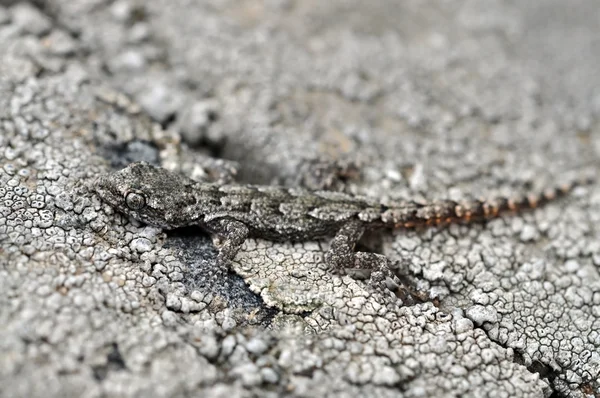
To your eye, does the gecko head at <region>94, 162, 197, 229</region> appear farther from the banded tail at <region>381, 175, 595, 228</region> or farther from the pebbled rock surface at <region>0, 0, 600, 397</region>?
the banded tail at <region>381, 175, 595, 228</region>

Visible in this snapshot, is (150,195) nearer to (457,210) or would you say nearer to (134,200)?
(134,200)

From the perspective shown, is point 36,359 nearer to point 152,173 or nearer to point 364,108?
point 152,173

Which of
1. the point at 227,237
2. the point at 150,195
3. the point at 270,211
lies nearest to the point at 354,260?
the point at 270,211

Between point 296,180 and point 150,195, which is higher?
point 150,195

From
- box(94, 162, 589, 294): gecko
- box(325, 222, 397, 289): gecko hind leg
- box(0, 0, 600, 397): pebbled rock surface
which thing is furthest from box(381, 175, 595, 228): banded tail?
box(325, 222, 397, 289): gecko hind leg

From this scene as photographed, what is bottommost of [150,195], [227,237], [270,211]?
[227,237]

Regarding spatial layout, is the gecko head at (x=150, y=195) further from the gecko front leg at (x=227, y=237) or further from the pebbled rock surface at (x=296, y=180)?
the gecko front leg at (x=227, y=237)

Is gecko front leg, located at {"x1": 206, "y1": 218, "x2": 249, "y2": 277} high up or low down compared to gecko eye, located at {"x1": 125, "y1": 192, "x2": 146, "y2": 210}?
down

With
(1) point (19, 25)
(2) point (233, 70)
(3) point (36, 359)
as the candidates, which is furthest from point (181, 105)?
(3) point (36, 359)
